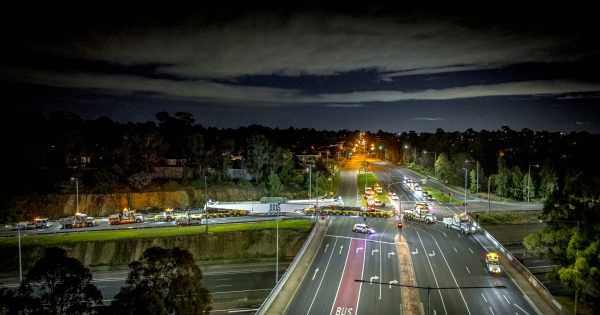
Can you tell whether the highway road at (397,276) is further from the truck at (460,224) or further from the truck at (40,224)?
the truck at (40,224)

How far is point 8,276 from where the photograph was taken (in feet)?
158

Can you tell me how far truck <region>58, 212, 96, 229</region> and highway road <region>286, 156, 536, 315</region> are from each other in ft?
102

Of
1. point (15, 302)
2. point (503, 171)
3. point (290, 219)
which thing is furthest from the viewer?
point (503, 171)

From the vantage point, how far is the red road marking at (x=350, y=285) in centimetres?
3108

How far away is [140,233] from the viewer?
2130 inches

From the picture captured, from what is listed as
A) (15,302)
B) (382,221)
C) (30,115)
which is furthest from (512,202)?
(30,115)

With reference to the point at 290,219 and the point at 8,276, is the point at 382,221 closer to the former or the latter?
the point at 290,219

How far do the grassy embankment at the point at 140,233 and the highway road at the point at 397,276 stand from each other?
6859mm

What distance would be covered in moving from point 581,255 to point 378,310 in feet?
51.5

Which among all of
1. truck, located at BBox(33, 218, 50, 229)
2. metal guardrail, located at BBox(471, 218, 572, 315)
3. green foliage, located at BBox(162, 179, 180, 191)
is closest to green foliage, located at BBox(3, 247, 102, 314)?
metal guardrail, located at BBox(471, 218, 572, 315)

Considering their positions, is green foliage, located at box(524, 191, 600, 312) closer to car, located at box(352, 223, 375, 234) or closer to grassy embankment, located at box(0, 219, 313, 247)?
car, located at box(352, 223, 375, 234)

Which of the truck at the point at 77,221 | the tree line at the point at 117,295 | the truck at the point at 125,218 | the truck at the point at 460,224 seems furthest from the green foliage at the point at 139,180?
the tree line at the point at 117,295

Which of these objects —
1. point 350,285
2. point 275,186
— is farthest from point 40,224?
point 350,285

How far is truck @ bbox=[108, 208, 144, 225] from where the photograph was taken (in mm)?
58594
